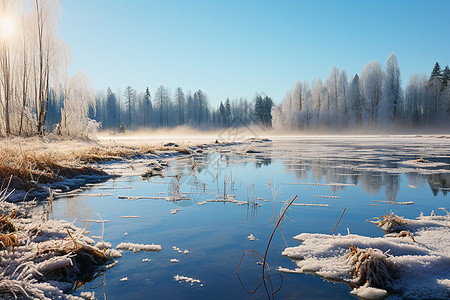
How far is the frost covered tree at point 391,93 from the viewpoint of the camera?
168 ft

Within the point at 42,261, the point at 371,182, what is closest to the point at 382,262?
the point at 42,261

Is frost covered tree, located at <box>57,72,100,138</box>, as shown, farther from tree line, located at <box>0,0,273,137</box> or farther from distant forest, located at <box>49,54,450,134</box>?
distant forest, located at <box>49,54,450,134</box>

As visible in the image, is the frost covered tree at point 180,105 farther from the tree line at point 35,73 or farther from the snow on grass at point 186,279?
the snow on grass at point 186,279

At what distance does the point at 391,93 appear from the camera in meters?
51.4

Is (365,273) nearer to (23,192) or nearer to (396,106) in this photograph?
(23,192)

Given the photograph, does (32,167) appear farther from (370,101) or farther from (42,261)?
(370,101)

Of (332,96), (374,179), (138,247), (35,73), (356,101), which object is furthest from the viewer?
(332,96)

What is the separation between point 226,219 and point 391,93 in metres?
56.8

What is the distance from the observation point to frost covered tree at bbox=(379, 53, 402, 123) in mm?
51250

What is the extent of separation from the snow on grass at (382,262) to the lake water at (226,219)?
166 mm

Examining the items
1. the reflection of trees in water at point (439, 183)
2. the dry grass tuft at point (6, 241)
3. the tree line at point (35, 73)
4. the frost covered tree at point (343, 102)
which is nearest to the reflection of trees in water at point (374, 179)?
the reflection of trees in water at point (439, 183)

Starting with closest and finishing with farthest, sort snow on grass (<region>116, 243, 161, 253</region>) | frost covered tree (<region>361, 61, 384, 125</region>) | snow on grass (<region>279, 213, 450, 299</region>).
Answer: snow on grass (<region>279, 213, 450, 299</region>), snow on grass (<region>116, 243, 161, 253</region>), frost covered tree (<region>361, 61, 384, 125</region>)

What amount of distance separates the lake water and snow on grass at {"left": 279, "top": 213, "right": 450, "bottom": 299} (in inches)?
6.6

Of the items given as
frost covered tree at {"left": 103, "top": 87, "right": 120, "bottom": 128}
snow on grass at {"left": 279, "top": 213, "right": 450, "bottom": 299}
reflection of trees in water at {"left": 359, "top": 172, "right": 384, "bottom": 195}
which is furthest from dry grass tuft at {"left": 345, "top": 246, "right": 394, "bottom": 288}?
frost covered tree at {"left": 103, "top": 87, "right": 120, "bottom": 128}
